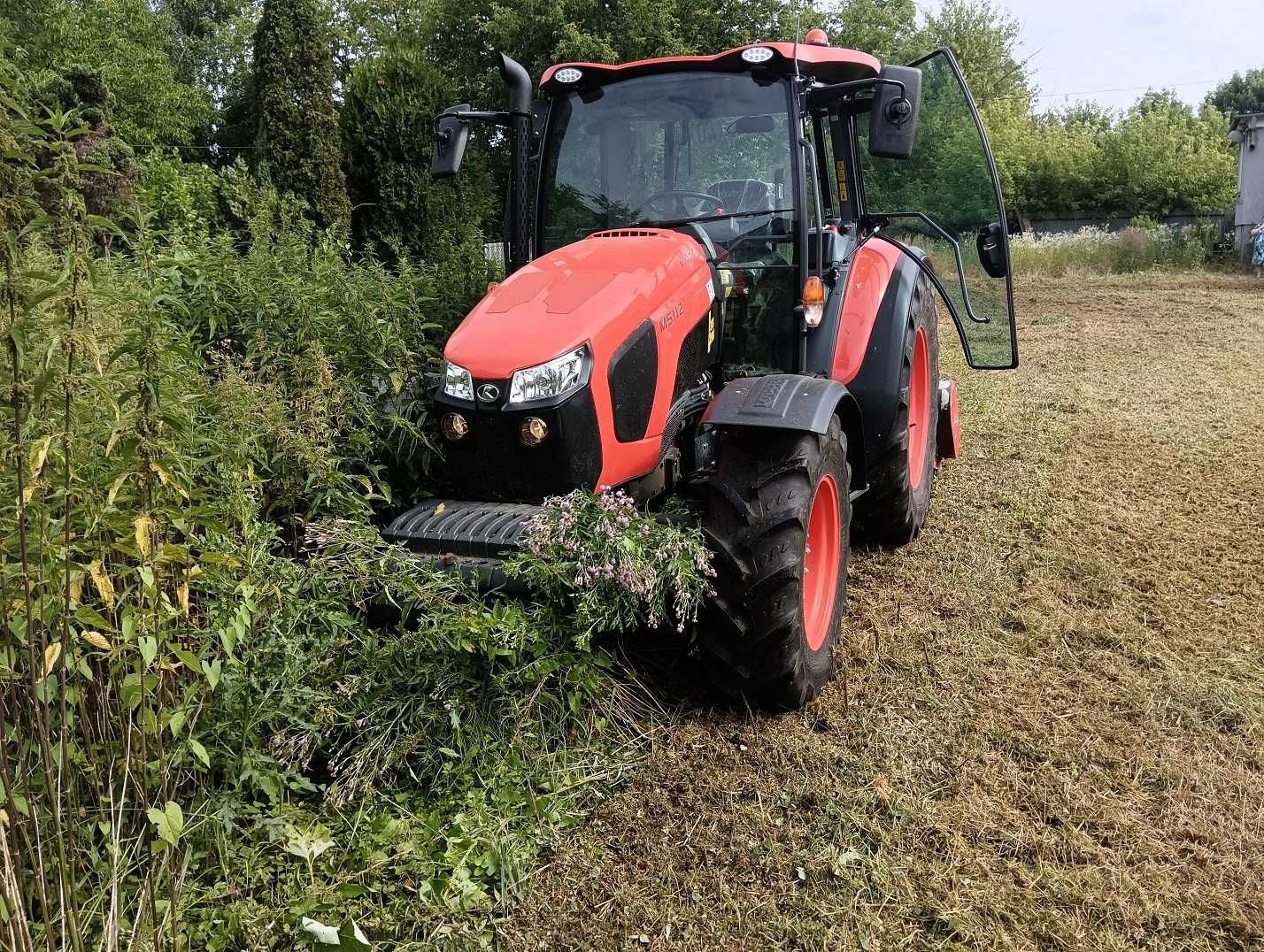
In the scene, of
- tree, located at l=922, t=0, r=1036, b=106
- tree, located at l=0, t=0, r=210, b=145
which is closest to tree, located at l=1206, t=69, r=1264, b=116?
tree, located at l=922, t=0, r=1036, b=106

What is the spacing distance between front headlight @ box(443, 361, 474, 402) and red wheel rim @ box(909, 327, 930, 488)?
108 inches

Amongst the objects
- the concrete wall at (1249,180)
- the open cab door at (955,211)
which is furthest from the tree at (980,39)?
the open cab door at (955,211)

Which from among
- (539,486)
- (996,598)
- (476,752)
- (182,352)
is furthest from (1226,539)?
(182,352)

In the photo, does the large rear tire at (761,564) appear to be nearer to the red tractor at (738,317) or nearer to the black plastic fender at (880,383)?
the red tractor at (738,317)

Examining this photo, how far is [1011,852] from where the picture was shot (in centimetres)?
276

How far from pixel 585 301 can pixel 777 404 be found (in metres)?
0.72

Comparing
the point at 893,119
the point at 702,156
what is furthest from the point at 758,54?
the point at 893,119

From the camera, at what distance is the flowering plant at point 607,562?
2.98 meters

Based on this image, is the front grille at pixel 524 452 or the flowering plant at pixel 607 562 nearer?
the flowering plant at pixel 607 562

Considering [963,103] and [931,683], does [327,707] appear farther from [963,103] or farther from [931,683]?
[963,103]

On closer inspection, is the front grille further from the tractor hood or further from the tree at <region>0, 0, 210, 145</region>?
the tree at <region>0, 0, 210, 145</region>

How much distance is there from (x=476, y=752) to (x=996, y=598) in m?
2.48

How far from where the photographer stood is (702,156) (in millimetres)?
4098

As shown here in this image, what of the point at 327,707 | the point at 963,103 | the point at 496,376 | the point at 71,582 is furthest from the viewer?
the point at 963,103
